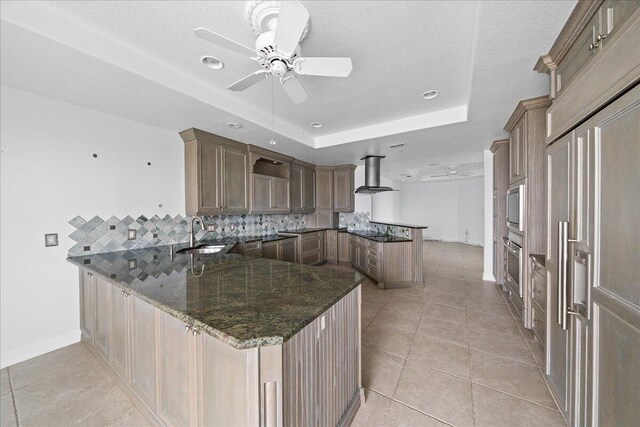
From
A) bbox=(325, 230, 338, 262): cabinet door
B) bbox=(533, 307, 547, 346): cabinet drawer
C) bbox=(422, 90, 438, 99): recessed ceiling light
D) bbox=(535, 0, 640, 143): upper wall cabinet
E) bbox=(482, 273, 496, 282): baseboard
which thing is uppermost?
bbox=(422, 90, 438, 99): recessed ceiling light

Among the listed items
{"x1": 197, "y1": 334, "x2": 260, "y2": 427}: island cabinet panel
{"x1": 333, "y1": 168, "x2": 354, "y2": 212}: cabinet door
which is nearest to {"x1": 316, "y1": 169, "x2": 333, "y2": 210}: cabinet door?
{"x1": 333, "y1": 168, "x2": 354, "y2": 212}: cabinet door

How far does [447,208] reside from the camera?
29.4 feet

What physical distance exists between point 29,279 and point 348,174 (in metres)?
4.94

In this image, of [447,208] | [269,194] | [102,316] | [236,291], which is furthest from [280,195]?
[447,208]

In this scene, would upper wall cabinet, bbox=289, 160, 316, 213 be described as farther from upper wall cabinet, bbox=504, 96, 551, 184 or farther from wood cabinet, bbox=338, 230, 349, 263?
upper wall cabinet, bbox=504, 96, 551, 184

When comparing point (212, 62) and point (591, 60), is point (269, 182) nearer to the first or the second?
point (212, 62)

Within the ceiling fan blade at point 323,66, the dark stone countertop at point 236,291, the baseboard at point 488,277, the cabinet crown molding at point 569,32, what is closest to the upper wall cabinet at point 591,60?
the cabinet crown molding at point 569,32

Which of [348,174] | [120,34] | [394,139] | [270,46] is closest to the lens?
[270,46]

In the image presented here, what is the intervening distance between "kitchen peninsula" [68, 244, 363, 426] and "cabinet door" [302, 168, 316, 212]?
3362 mm

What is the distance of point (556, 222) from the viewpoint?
5.03 ft

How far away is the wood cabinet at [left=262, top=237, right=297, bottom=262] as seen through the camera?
13.0 feet

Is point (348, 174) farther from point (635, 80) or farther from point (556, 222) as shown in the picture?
point (635, 80)

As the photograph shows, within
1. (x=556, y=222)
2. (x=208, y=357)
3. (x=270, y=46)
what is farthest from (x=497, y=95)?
(x=208, y=357)

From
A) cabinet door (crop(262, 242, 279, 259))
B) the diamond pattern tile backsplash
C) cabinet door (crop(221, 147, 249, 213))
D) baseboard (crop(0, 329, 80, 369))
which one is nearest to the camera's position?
baseboard (crop(0, 329, 80, 369))
